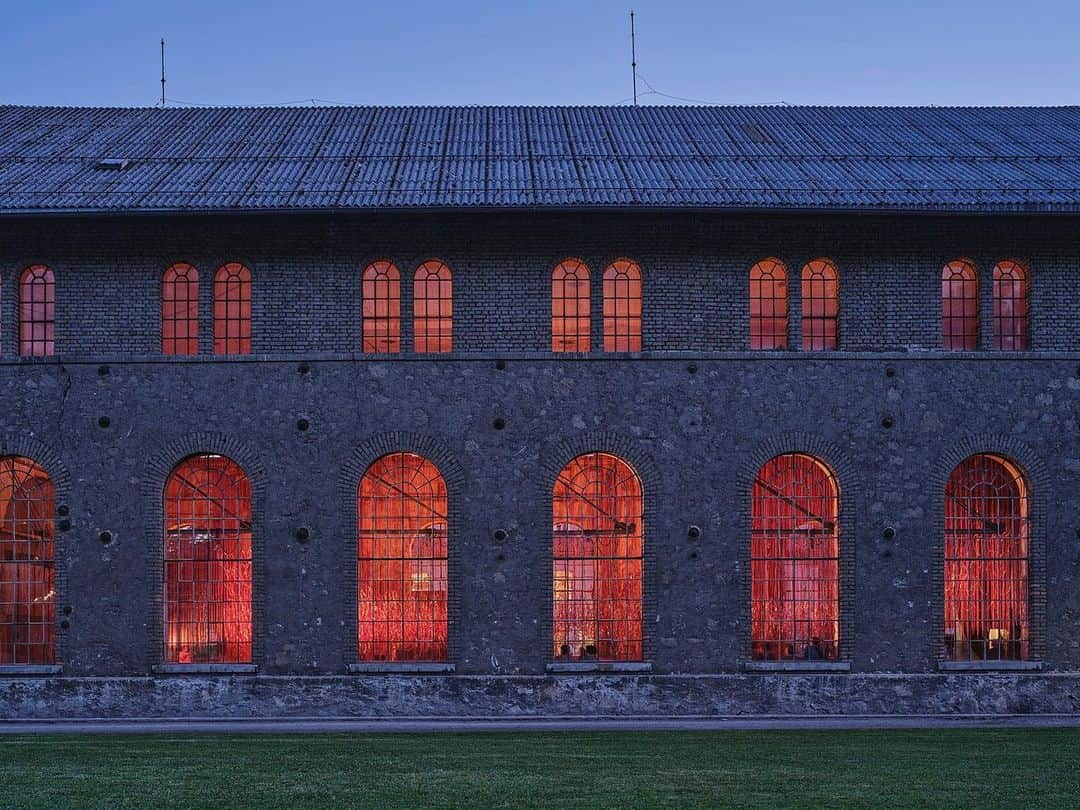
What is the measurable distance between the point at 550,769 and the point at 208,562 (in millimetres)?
7985

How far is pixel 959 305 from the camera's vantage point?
66.8 feet

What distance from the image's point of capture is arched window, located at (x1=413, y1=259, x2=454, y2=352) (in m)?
20.1

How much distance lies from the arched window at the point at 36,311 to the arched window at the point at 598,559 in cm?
825

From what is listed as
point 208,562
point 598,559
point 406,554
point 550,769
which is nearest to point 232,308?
point 208,562

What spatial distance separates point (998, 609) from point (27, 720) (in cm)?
1481

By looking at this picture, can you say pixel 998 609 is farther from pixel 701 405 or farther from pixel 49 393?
pixel 49 393

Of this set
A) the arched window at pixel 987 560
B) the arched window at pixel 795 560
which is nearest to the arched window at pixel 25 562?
the arched window at pixel 795 560

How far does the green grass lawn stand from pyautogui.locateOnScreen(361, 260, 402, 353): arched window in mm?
6051

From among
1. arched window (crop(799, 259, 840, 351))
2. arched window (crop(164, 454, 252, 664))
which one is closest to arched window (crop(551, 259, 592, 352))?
arched window (crop(799, 259, 840, 351))

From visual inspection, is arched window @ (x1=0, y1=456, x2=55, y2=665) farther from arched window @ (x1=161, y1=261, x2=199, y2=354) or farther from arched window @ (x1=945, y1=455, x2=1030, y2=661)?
arched window @ (x1=945, y1=455, x2=1030, y2=661)

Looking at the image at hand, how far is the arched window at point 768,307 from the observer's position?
66.4 feet

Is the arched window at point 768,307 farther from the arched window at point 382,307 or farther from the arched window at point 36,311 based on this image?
the arched window at point 36,311

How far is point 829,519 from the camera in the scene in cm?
2011

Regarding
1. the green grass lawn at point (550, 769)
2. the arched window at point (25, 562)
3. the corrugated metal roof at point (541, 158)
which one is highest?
the corrugated metal roof at point (541, 158)
